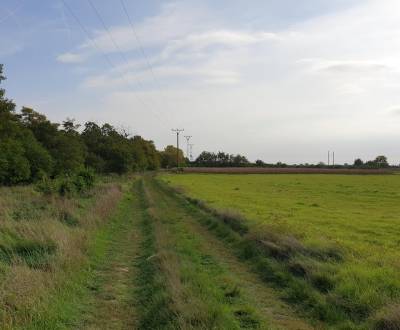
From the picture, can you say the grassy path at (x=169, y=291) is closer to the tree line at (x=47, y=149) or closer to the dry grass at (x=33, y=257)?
the dry grass at (x=33, y=257)

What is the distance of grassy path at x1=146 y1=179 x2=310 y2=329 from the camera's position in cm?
743

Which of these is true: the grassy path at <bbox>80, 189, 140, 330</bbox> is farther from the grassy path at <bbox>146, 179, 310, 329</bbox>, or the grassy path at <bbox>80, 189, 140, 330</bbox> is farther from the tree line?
the tree line

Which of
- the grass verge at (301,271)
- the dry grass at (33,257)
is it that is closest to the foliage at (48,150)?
the dry grass at (33,257)

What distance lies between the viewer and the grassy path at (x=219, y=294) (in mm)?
7426

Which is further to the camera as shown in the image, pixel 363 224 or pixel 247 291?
pixel 363 224

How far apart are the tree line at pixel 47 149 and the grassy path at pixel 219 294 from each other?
2299 cm

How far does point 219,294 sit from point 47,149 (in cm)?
4475

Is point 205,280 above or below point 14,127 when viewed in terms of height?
below

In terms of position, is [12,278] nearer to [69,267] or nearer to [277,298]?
[69,267]

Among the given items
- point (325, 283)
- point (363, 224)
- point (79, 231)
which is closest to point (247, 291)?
point (325, 283)

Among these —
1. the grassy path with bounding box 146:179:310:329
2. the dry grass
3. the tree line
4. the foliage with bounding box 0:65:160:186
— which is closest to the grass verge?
the grassy path with bounding box 146:179:310:329

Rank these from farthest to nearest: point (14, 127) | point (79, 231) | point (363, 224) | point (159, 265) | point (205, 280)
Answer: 1. point (14, 127)
2. point (363, 224)
3. point (79, 231)
4. point (159, 265)
5. point (205, 280)

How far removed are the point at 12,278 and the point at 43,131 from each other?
46.0 meters

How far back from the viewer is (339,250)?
41.5ft
